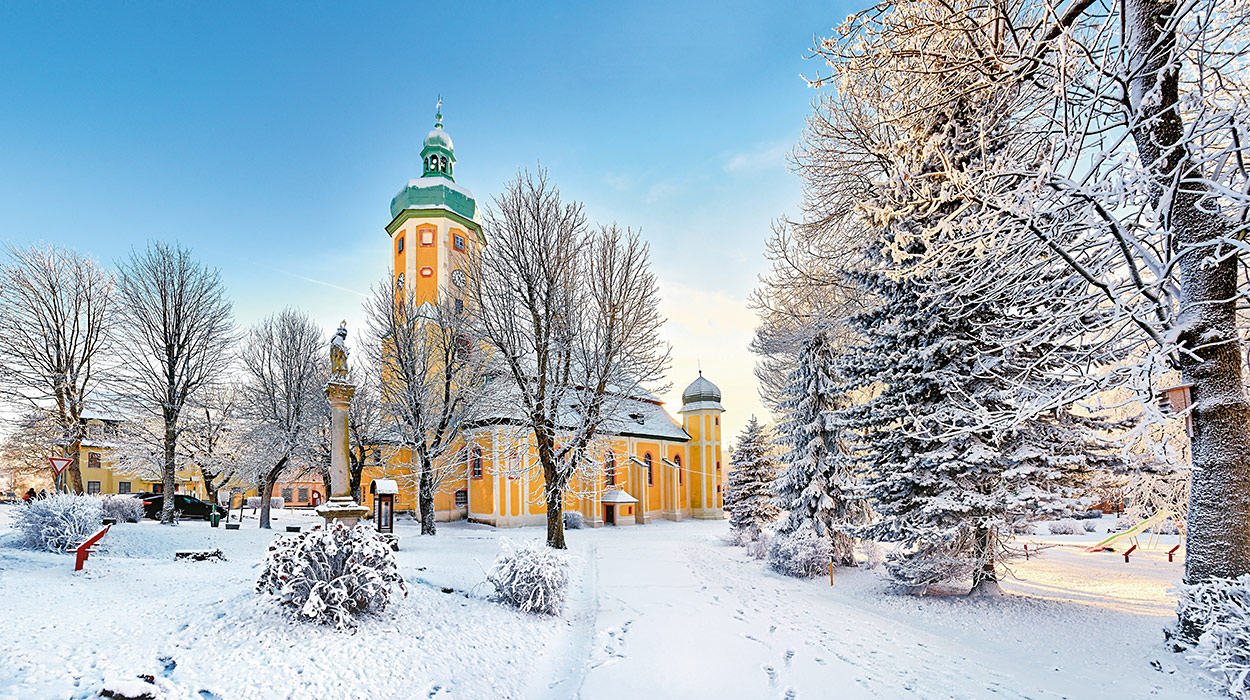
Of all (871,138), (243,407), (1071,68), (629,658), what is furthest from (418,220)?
(1071,68)

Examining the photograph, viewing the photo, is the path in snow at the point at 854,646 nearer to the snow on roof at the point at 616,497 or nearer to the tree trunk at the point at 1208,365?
the tree trunk at the point at 1208,365

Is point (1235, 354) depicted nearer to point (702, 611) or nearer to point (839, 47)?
point (839, 47)

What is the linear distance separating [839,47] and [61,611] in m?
9.84

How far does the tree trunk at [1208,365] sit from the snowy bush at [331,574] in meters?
8.68

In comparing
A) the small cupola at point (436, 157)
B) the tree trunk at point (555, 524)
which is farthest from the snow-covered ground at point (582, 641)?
the small cupola at point (436, 157)

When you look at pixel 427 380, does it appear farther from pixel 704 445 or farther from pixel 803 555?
pixel 704 445

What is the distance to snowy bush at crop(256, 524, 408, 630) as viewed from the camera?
6367 millimetres

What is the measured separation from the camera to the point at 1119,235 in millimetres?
4207

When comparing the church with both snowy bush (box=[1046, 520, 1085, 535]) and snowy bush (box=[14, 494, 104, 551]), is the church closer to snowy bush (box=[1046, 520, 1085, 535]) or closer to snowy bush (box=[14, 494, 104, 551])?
snowy bush (box=[14, 494, 104, 551])

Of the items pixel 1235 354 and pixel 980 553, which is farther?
pixel 980 553

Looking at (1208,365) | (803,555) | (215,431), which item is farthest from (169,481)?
(1208,365)

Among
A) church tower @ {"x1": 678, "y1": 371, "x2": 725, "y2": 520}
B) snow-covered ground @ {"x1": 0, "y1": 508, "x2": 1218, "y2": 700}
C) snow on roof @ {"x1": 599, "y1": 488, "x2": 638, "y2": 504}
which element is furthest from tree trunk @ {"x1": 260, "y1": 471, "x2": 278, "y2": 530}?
church tower @ {"x1": 678, "y1": 371, "x2": 725, "y2": 520}

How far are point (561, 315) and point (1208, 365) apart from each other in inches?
501

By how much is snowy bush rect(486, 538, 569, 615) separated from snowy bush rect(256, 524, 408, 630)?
1.73 metres
